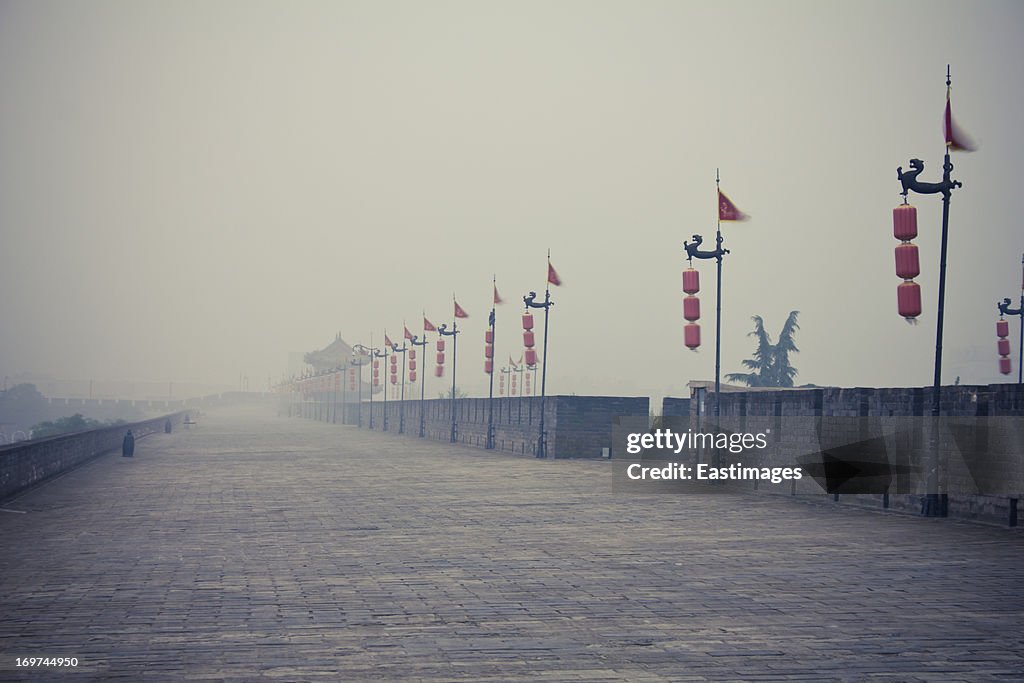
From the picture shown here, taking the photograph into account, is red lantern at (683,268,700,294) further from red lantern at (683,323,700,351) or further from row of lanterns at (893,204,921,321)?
row of lanterns at (893,204,921,321)

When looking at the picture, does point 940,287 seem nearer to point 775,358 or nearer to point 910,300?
point 910,300

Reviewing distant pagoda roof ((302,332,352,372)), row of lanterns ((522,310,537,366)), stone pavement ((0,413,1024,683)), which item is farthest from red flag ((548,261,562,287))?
distant pagoda roof ((302,332,352,372))

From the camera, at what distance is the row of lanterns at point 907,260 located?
15.3 meters

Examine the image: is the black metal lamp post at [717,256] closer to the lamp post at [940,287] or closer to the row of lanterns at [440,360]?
the lamp post at [940,287]

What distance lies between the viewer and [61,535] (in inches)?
480

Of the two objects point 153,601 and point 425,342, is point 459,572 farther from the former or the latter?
point 425,342

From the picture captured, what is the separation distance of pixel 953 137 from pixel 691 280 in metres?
8.75

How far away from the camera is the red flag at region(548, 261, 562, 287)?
3444 centimetres

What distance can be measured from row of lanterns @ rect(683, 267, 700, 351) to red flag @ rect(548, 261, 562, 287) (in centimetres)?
1030

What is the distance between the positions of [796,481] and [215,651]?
49.1ft

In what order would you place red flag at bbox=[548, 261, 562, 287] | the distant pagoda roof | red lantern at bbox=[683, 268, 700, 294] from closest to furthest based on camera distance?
1. red lantern at bbox=[683, 268, 700, 294]
2. red flag at bbox=[548, 261, 562, 287]
3. the distant pagoda roof

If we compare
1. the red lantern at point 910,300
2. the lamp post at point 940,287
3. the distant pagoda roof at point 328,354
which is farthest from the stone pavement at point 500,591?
the distant pagoda roof at point 328,354

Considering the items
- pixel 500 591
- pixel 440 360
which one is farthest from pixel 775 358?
pixel 500 591

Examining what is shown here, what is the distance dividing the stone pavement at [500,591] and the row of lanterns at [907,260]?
3.52 metres
